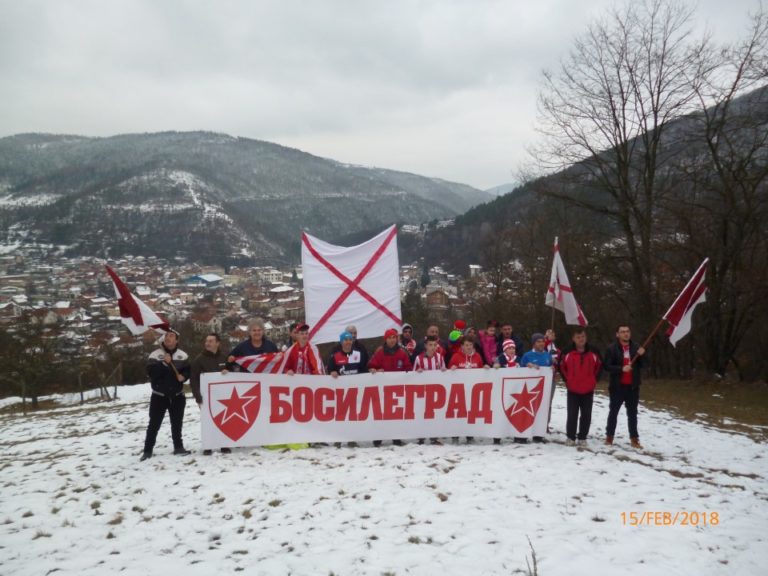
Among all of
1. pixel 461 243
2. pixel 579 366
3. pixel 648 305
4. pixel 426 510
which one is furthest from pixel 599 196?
pixel 461 243

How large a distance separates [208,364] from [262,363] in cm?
93

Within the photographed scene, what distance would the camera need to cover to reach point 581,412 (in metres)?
8.33

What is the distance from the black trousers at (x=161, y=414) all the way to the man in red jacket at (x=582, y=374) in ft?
22.4

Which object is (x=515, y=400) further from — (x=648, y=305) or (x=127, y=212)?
(x=127, y=212)

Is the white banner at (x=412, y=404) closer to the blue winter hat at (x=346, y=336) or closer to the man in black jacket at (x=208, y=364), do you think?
the blue winter hat at (x=346, y=336)

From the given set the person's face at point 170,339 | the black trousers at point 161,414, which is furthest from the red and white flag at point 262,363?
the black trousers at point 161,414

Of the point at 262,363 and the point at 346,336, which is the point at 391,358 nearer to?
the point at 346,336

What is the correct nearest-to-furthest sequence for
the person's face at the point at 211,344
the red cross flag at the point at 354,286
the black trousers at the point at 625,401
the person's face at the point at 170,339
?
the person's face at the point at 170,339 < the person's face at the point at 211,344 < the black trousers at the point at 625,401 < the red cross flag at the point at 354,286

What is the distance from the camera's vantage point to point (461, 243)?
124938 millimetres

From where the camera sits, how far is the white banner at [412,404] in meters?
8.16

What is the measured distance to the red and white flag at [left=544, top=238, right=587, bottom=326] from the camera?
29.3 feet

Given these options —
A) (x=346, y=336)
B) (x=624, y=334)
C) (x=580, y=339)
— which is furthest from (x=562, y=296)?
(x=346, y=336)

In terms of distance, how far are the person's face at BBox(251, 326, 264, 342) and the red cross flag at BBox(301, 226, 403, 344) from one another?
3.30 feet

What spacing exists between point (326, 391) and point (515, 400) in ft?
11.2
